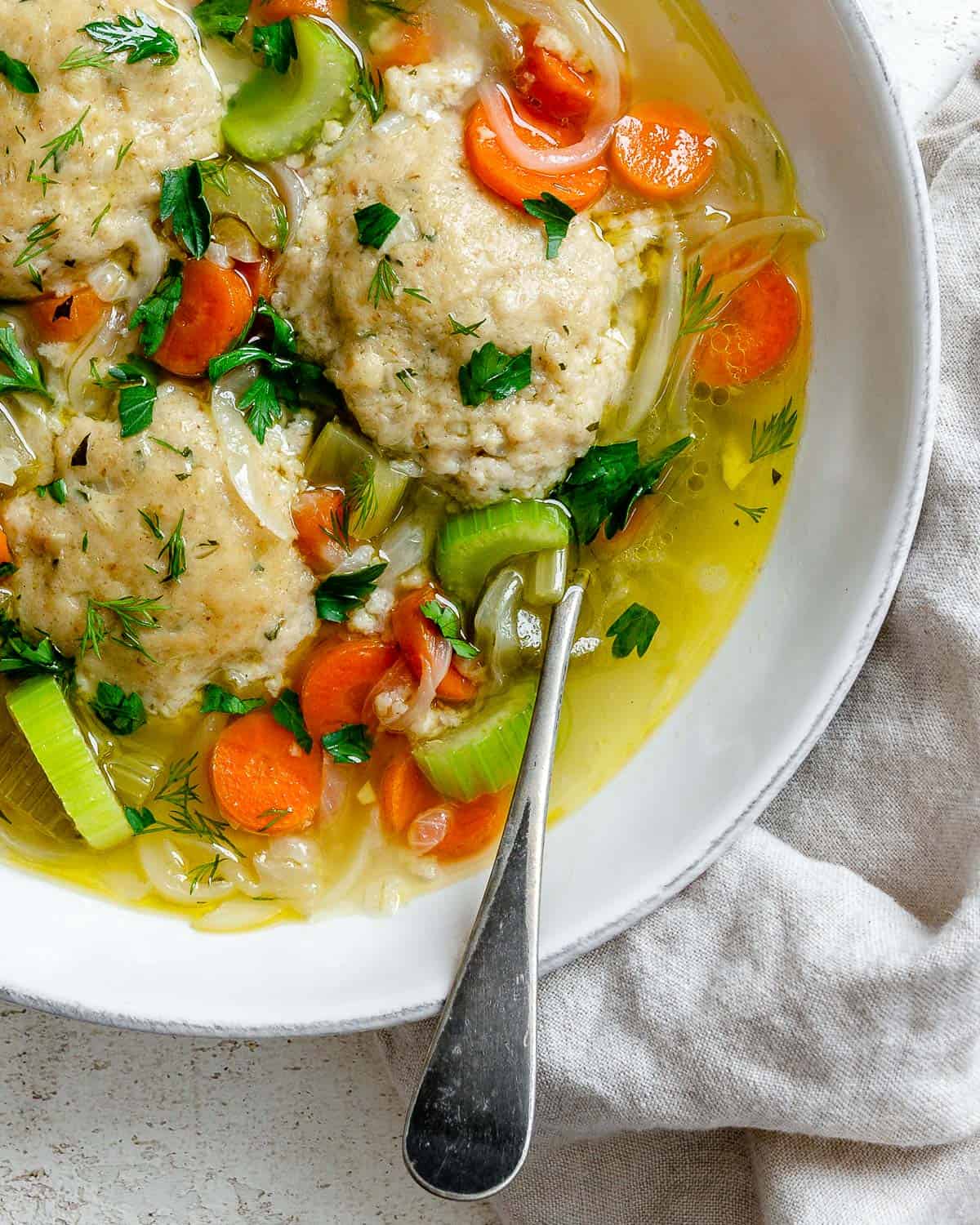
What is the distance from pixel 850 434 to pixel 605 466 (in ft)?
2.22

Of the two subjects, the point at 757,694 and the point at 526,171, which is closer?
the point at 526,171

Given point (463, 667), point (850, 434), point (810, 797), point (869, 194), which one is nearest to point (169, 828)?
point (463, 667)

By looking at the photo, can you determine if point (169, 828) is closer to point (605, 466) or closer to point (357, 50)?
point (605, 466)

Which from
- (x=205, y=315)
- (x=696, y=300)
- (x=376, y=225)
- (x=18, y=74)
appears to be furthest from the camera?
(x=696, y=300)

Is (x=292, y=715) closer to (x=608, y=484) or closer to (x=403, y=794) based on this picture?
(x=403, y=794)

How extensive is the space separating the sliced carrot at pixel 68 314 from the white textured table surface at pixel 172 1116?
2081 millimetres

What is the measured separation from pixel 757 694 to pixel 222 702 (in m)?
1.51

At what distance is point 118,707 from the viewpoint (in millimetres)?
3051

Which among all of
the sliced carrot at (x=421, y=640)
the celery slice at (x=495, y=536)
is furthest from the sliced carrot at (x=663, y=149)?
the sliced carrot at (x=421, y=640)

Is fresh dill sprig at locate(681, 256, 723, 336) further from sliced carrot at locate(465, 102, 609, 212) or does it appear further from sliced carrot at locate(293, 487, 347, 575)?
sliced carrot at locate(293, 487, 347, 575)

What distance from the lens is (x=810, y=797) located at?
10.8ft

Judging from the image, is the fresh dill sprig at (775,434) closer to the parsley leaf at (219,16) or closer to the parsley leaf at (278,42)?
the parsley leaf at (278,42)

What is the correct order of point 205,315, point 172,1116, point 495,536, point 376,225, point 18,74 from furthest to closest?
point 172,1116
point 495,536
point 205,315
point 376,225
point 18,74

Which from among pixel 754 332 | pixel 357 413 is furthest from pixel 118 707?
pixel 754 332
